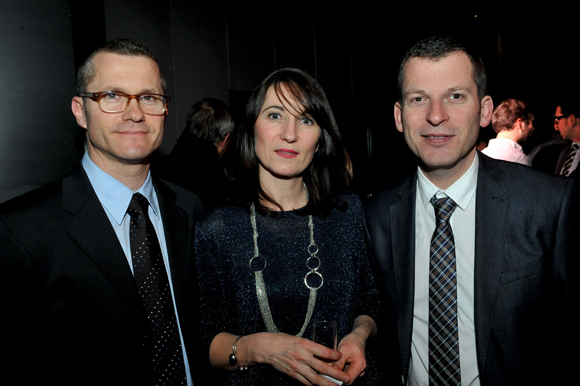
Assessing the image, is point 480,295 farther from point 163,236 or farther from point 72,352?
point 72,352

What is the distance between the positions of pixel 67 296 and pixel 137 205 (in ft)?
1.44

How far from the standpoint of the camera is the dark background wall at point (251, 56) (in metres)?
2.60

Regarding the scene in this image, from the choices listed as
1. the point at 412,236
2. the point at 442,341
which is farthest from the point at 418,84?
the point at 442,341

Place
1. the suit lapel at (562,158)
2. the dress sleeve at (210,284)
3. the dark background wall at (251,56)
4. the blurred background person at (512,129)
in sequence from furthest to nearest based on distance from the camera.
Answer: the suit lapel at (562,158) < the blurred background person at (512,129) < the dark background wall at (251,56) < the dress sleeve at (210,284)

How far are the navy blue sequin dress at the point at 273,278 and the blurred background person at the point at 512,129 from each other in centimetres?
320

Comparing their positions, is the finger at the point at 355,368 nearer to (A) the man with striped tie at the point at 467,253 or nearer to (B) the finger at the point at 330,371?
(B) the finger at the point at 330,371

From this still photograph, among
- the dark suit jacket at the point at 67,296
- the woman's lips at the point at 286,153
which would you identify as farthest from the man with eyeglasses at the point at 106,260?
the woman's lips at the point at 286,153

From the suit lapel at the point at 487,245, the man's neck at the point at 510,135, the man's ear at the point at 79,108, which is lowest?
the suit lapel at the point at 487,245

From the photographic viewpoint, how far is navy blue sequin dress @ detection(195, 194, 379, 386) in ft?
5.65

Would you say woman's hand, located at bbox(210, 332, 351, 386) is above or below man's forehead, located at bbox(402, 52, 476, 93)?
below

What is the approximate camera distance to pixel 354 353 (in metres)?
1.57

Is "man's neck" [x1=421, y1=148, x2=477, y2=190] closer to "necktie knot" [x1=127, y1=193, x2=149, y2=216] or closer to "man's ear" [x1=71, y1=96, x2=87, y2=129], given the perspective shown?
"necktie knot" [x1=127, y1=193, x2=149, y2=216]

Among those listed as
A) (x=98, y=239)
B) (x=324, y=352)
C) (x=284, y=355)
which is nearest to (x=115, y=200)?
(x=98, y=239)

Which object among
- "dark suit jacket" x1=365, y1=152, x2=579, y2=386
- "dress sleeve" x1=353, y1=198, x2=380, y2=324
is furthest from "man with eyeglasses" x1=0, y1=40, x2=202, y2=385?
"dark suit jacket" x1=365, y1=152, x2=579, y2=386
